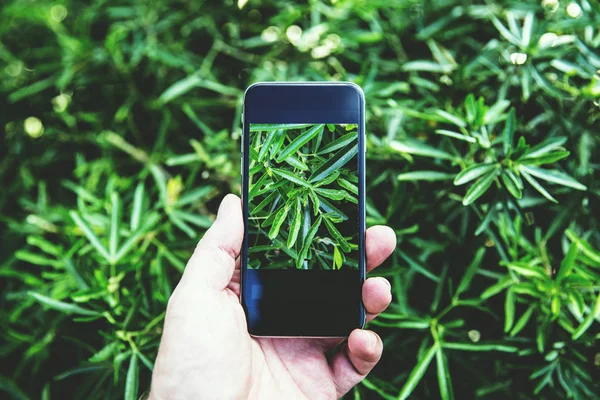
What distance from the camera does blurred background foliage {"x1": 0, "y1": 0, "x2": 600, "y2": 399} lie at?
859 millimetres

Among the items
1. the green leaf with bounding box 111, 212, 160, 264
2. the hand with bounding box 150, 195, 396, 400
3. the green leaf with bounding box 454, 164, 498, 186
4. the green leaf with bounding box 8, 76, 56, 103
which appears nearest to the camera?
the hand with bounding box 150, 195, 396, 400

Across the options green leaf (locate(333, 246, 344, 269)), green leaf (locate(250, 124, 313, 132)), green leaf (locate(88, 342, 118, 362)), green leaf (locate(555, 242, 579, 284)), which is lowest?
green leaf (locate(88, 342, 118, 362))

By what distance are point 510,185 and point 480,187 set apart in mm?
52

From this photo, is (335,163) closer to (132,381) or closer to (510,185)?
(510,185)

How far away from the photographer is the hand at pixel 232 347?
2.30 feet

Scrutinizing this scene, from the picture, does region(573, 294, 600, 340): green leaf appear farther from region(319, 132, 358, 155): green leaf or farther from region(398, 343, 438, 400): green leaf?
region(319, 132, 358, 155): green leaf

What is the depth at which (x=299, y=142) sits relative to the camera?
31.0 inches

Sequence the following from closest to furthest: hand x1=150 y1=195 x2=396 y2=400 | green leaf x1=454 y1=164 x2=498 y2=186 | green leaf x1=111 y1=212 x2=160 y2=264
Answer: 1. hand x1=150 y1=195 x2=396 y2=400
2. green leaf x1=454 y1=164 x2=498 y2=186
3. green leaf x1=111 y1=212 x2=160 y2=264

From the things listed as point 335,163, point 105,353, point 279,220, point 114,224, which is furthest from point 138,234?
point 335,163

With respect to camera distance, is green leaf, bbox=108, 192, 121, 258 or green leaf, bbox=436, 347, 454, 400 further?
green leaf, bbox=108, 192, 121, 258

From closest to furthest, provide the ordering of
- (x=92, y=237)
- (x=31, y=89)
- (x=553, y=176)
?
(x=553, y=176) < (x=92, y=237) < (x=31, y=89)

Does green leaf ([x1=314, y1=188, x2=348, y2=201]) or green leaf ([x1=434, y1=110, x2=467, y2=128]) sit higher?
green leaf ([x1=434, y1=110, x2=467, y2=128])

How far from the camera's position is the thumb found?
733 millimetres

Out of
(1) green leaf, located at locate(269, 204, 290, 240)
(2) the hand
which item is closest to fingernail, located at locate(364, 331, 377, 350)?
(2) the hand
